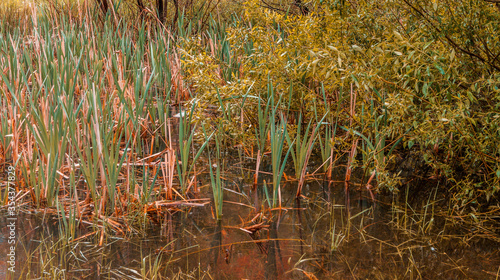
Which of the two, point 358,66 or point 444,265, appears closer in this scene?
point 444,265

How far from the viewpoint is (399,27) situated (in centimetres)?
276

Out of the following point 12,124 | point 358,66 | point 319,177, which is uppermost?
point 358,66

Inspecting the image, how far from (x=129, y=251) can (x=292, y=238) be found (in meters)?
0.81

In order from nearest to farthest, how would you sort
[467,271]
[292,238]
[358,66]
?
[467,271] < [292,238] < [358,66]

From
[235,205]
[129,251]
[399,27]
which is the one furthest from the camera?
[399,27]

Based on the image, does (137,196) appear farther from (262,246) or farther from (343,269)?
(343,269)

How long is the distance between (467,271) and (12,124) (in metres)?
2.87

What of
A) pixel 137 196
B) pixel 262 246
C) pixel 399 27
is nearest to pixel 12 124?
pixel 137 196

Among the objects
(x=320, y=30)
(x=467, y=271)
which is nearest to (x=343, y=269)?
(x=467, y=271)

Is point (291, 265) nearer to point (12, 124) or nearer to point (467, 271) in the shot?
point (467, 271)

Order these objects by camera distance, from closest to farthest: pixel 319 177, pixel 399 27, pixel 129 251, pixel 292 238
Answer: pixel 129 251 < pixel 292 238 < pixel 399 27 < pixel 319 177

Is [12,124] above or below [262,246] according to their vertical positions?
above

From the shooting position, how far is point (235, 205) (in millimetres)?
2529

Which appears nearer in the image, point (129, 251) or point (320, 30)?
point (129, 251)
